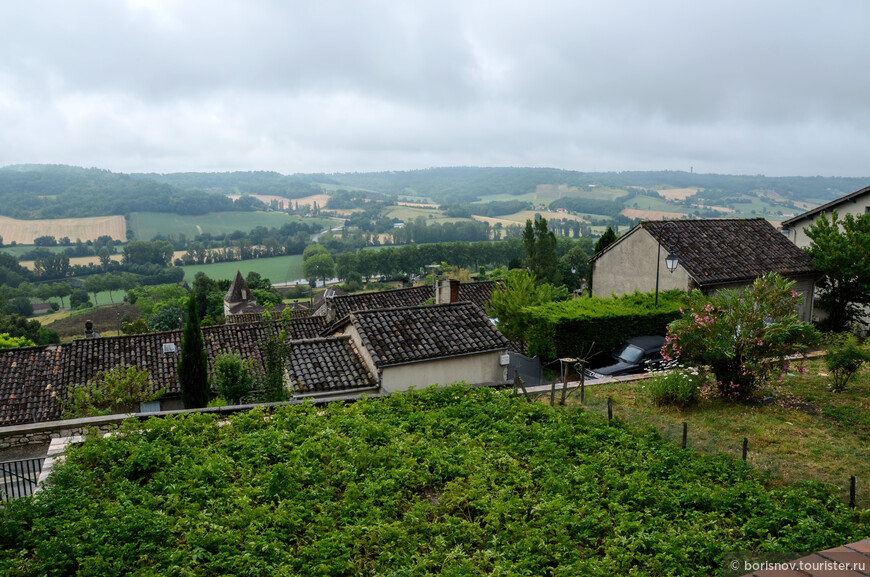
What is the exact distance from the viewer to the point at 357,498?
306 inches

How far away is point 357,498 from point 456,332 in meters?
10.1

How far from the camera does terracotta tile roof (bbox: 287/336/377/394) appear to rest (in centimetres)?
1591

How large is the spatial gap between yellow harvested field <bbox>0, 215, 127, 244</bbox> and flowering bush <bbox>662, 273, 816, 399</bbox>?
655ft

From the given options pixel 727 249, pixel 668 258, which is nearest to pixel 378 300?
pixel 668 258

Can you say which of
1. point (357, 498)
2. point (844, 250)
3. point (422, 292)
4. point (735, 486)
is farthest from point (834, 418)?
point (422, 292)

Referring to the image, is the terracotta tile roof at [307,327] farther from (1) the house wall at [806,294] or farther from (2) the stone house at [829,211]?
(2) the stone house at [829,211]

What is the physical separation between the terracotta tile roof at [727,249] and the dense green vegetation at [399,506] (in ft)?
53.2

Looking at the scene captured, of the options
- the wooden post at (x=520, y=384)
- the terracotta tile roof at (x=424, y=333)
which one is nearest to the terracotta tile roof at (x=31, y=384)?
the terracotta tile roof at (x=424, y=333)

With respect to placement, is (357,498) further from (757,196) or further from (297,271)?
(757,196)

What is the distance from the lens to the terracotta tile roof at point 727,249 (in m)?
24.0

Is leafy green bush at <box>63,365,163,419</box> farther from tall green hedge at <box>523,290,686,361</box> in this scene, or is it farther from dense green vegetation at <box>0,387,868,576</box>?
tall green hedge at <box>523,290,686,361</box>

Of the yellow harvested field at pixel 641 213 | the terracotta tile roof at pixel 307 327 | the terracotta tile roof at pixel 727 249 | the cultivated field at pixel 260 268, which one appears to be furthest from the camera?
the yellow harvested field at pixel 641 213

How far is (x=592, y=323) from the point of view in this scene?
69.0ft

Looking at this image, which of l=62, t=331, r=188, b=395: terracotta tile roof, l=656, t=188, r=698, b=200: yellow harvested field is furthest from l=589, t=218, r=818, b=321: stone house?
l=656, t=188, r=698, b=200: yellow harvested field
